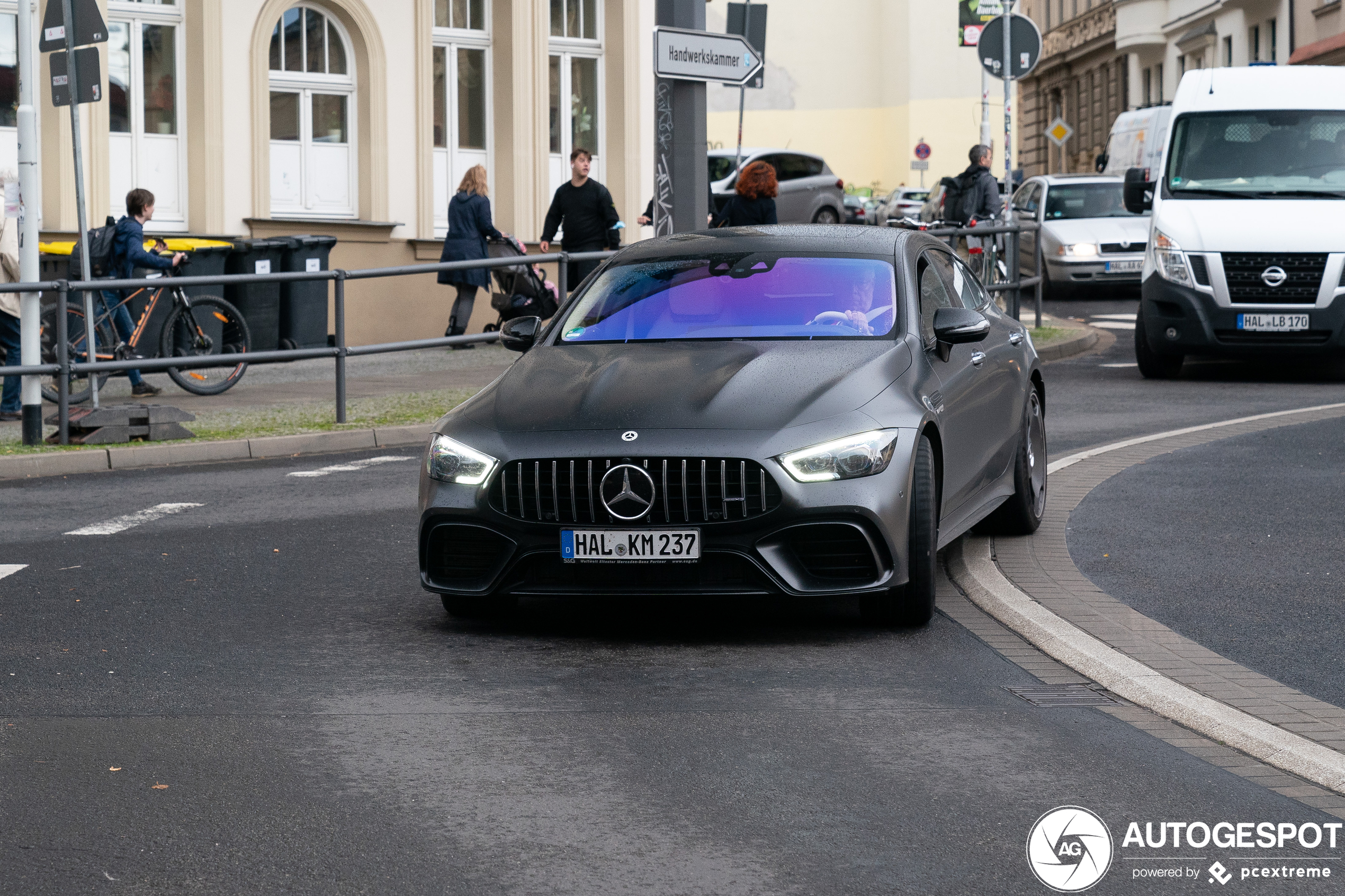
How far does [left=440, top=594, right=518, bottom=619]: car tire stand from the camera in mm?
7312

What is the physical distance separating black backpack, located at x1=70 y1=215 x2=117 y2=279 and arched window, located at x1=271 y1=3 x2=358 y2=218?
4.66 m

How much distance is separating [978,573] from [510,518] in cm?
217

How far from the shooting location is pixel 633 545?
6730 millimetres

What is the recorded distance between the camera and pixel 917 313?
7879mm

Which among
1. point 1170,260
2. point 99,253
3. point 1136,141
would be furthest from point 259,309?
point 1136,141

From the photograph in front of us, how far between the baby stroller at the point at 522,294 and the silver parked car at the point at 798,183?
56.3ft

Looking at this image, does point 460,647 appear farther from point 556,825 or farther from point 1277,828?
point 1277,828

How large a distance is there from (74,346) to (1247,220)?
9.08 meters

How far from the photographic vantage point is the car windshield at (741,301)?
Result: 780cm

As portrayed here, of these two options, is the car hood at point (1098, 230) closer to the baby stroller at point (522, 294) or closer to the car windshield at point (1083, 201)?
the car windshield at point (1083, 201)

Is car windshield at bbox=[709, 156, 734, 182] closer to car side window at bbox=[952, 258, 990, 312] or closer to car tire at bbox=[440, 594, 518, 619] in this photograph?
car side window at bbox=[952, 258, 990, 312]

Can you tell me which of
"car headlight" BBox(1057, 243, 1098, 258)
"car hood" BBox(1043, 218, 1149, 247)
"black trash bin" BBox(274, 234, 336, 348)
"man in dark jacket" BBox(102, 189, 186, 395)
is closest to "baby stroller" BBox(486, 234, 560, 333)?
"black trash bin" BBox(274, 234, 336, 348)

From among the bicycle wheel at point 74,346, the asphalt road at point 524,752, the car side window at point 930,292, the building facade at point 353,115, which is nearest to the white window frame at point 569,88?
the building facade at point 353,115

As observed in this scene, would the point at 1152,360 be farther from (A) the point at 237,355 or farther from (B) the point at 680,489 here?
(B) the point at 680,489
